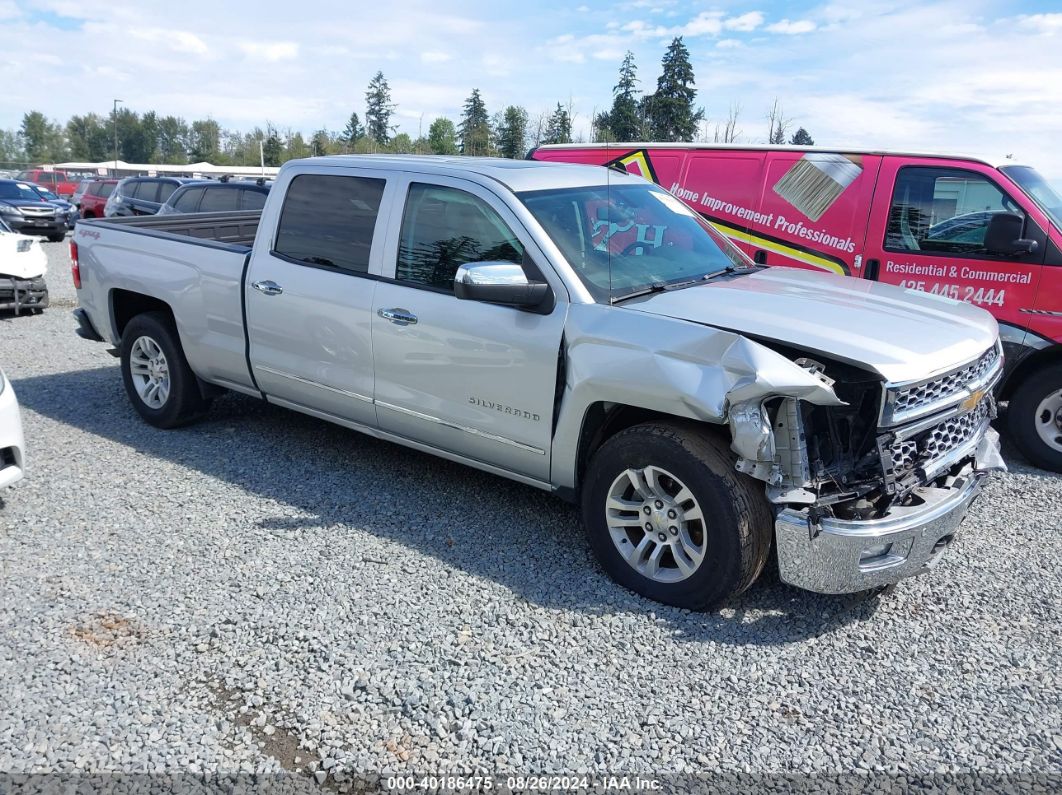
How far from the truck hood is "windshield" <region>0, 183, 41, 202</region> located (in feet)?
76.7

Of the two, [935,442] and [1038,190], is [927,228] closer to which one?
[1038,190]

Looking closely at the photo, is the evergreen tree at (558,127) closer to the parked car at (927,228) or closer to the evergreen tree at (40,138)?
the parked car at (927,228)

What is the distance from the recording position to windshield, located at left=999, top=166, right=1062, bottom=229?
5879 mm

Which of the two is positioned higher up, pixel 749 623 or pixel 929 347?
pixel 929 347

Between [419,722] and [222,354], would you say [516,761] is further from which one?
[222,354]

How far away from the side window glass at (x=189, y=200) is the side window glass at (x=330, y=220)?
31.6 feet

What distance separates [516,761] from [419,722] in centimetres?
40

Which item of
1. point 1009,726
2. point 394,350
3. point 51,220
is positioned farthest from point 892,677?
point 51,220

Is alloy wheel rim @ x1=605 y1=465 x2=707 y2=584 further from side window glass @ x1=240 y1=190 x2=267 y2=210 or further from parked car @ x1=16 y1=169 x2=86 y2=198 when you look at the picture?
parked car @ x1=16 y1=169 x2=86 y2=198

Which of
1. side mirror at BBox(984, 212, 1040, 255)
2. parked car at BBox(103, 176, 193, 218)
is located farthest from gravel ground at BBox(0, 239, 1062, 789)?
parked car at BBox(103, 176, 193, 218)

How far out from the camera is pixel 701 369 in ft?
11.8

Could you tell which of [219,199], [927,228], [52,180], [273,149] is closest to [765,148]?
[927,228]

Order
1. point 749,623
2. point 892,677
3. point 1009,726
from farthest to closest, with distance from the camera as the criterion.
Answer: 1. point 749,623
2. point 892,677
3. point 1009,726

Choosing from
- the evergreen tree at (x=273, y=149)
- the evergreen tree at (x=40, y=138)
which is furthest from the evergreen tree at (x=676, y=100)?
the evergreen tree at (x=40, y=138)
